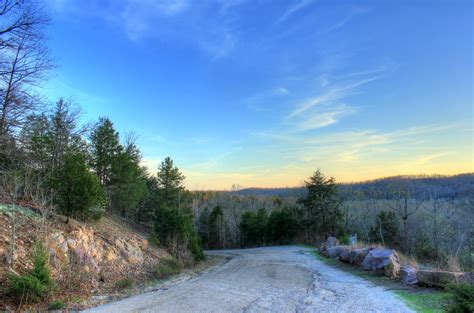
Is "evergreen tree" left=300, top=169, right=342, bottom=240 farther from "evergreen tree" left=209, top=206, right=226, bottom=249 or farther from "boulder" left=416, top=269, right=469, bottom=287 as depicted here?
"boulder" left=416, top=269, right=469, bottom=287

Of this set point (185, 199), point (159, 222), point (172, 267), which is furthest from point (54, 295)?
point (185, 199)

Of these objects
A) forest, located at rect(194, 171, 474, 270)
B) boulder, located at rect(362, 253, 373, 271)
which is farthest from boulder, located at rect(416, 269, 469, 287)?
forest, located at rect(194, 171, 474, 270)

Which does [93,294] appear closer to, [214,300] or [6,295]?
[6,295]

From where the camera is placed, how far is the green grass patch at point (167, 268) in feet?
51.8

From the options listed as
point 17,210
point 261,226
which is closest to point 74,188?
point 17,210

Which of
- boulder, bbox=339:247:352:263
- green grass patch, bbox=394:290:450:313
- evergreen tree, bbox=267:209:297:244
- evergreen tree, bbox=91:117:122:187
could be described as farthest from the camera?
evergreen tree, bbox=267:209:297:244

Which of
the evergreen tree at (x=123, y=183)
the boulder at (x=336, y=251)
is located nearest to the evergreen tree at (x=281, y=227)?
the evergreen tree at (x=123, y=183)

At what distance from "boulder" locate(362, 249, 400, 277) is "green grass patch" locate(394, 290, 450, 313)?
102 inches

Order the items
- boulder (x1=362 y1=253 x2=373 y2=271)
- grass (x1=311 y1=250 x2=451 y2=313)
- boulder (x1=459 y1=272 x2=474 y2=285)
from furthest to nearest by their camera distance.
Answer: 1. boulder (x1=362 y1=253 x2=373 y2=271)
2. boulder (x1=459 y1=272 x2=474 y2=285)
3. grass (x1=311 y1=250 x2=451 y2=313)

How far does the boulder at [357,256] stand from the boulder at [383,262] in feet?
2.14

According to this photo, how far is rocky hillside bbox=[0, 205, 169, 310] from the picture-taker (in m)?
10.6

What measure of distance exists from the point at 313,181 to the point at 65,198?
32.4m

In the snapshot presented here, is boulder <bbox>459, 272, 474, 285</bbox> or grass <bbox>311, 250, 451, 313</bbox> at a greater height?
boulder <bbox>459, 272, 474, 285</bbox>

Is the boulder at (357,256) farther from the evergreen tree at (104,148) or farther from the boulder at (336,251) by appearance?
the evergreen tree at (104,148)
